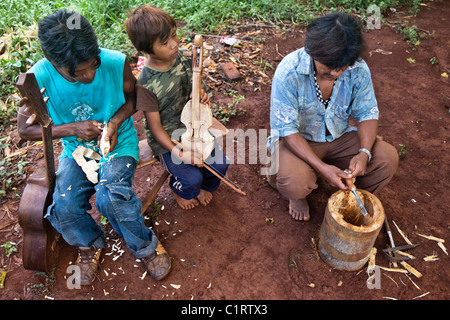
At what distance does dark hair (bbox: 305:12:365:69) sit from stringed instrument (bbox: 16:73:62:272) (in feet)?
5.87

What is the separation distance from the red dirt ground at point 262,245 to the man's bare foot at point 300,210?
0.20 feet

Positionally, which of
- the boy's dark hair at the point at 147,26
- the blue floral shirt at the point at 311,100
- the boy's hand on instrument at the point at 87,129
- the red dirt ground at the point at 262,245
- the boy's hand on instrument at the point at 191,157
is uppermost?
the boy's dark hair at the point at 147,26

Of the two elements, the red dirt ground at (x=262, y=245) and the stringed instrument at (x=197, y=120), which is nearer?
the stringed instrument at (x=197, y=120)

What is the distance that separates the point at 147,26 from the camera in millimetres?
2240

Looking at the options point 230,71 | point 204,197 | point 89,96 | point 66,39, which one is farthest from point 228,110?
point 66,39

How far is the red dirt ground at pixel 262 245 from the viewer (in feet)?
8.52

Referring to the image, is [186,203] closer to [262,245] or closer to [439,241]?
[262,245]

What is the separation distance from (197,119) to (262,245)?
1182 mm

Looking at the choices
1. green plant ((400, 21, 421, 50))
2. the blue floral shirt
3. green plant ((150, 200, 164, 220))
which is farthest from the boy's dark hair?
green plant ((400, 21, 421, 50))

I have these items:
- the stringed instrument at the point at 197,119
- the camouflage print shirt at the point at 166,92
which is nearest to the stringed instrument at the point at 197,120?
the stringed instrument at the point at 197,119

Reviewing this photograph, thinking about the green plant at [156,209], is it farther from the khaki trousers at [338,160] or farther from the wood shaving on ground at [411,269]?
the wood shaving on ground at [411,269]
